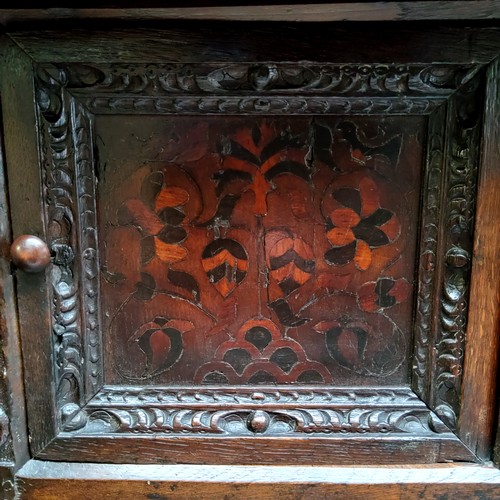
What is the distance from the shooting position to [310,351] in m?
0.62

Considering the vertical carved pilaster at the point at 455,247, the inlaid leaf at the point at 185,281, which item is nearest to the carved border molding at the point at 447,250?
the vertical carved pilaster at the point at 455,247

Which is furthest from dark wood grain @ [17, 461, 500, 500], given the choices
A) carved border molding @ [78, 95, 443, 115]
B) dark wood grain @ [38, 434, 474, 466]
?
carved border molding @ [78, 95, 443, 115]

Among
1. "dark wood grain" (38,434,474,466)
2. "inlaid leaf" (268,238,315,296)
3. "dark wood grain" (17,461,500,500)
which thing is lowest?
"dark wood grain" (17,461,500,500)

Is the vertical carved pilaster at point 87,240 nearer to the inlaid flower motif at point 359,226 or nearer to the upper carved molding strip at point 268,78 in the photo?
the upper carved molding strip at point 268,78

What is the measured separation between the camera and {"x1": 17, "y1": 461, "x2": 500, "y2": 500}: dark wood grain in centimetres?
60

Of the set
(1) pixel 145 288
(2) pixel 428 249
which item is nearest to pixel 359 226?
(2) pixel 428 249

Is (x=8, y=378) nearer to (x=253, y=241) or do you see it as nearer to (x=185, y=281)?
(x=185, y=281)

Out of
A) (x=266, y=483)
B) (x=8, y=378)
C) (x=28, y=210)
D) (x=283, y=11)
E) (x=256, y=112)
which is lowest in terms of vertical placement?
(x=266, y=483)

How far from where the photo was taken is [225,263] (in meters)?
0.60

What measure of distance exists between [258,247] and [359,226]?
14 cm

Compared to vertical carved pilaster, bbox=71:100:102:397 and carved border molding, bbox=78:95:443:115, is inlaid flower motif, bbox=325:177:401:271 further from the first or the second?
vertical carved pilaster, bbox=71:100:102:397

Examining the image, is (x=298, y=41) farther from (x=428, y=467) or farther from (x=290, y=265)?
(x=428, y=467)

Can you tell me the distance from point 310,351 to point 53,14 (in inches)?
20.5

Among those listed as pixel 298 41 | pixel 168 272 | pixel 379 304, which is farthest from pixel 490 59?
pixel 168 272
